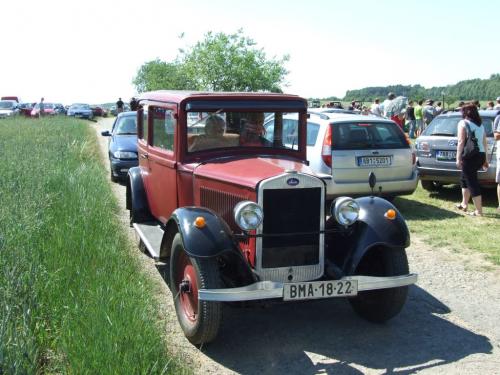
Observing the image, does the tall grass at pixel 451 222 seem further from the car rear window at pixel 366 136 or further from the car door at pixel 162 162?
the car door at pixel 162 162

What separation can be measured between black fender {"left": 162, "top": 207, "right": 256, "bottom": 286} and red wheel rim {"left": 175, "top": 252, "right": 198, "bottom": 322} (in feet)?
0.84

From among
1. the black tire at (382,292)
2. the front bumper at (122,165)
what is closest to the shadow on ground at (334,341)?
the black tire at (382,292)

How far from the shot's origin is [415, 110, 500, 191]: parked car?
983 cm

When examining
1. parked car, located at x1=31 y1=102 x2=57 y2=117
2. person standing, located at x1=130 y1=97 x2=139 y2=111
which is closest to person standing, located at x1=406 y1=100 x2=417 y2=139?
person standing, located at x1=130 y1=97 x2=139 y2=111

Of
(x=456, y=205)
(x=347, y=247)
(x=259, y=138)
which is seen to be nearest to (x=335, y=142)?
(x=456, y=205)

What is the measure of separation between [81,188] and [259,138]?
305 centimetres

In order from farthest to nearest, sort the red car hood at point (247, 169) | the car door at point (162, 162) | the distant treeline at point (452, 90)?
the distant treeline at point (452, 90) < the car door at point (162, 162) < the red car hood at point (247, 169)

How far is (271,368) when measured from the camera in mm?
4090

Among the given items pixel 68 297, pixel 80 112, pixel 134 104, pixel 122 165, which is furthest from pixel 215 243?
pixel 80 112

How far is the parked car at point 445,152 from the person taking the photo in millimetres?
9828

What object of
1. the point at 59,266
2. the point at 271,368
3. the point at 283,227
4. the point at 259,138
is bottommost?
the point at 271,368

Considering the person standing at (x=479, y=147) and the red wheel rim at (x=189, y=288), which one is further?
the person standing at (x=479, y=147)

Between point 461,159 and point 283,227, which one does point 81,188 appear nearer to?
point 283,227

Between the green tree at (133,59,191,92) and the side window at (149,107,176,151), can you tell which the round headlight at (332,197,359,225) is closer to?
the side window at (149,107,176,151)
